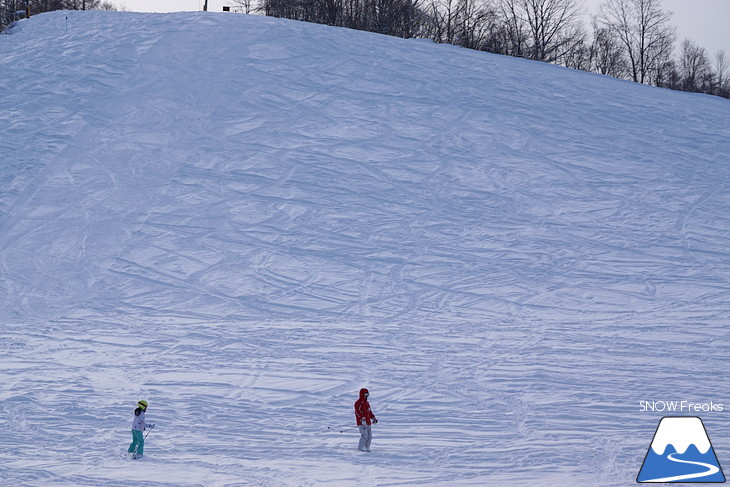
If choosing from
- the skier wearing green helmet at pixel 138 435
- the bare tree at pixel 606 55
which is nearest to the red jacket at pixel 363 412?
the skier wearing green helmet at pixel 138 435

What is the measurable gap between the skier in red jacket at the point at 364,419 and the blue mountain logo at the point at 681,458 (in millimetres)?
2809

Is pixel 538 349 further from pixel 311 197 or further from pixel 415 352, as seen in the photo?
pixel 311 197

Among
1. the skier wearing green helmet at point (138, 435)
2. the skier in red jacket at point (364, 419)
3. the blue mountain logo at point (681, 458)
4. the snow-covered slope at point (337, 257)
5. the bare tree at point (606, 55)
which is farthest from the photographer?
the bare tree at point (606, 55)

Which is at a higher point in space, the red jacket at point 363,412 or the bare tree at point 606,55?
the bare tree at point 606,55

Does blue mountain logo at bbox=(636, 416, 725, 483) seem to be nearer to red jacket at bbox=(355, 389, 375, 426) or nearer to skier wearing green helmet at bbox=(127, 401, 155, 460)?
red jacket at bbox=(355, 389, 375, 426)

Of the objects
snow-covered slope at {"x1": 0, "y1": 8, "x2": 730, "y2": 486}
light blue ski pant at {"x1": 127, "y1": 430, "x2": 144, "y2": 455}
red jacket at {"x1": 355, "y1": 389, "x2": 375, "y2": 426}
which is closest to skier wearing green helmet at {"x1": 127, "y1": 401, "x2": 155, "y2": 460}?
light blue ski pant at {"x1": 127, "y1": 430, "x2": 144, "y2": 455}

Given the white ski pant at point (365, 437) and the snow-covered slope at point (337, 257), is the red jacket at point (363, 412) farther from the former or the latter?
the snow-covered slope at point (337, 257)

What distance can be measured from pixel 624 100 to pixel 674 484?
62.9 feet

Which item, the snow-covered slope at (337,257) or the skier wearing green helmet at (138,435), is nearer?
the skier wearing green helmet at (138,435)

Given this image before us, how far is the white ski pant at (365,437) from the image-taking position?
8281mm

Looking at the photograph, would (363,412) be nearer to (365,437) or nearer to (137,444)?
(365,437)

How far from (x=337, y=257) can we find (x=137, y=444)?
7541 millimetres

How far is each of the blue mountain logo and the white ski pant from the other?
281cm

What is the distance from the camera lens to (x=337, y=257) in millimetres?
15086
